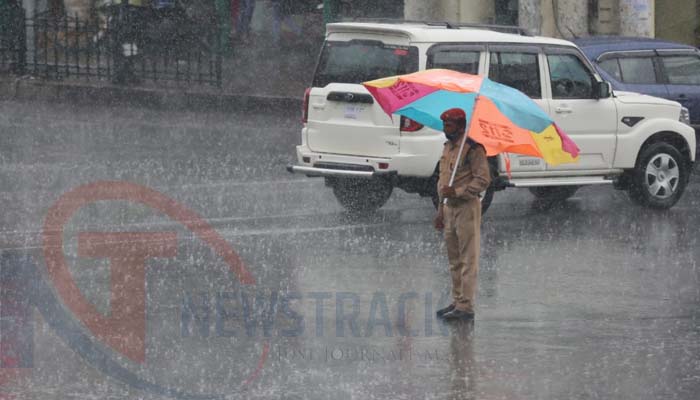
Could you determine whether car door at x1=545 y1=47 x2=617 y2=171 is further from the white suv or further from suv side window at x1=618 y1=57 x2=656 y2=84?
suv side window at x1=618 y1=57 x2=656 y2=84

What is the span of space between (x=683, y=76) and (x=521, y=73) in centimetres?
491

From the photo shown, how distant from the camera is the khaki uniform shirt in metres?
10.5

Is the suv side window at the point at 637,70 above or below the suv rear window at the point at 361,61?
below

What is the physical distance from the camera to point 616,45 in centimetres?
1955

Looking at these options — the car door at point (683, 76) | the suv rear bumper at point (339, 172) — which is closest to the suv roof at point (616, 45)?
the car door at point (683, 76)

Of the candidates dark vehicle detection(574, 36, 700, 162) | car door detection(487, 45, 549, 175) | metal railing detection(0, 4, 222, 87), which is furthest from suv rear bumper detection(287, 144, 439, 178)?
metal railing detection(0, 4, 222, 87)

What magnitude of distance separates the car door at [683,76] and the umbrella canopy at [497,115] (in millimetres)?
9578

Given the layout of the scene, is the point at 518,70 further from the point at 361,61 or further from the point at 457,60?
the point at 361,61

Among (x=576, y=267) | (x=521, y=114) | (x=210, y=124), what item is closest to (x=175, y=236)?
(x=576, y=267)

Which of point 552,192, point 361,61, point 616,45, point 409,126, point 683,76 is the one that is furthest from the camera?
point 683,76

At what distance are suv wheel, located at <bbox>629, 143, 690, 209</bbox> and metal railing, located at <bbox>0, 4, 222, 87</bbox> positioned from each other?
1180cm

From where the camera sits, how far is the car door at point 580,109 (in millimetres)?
15852
